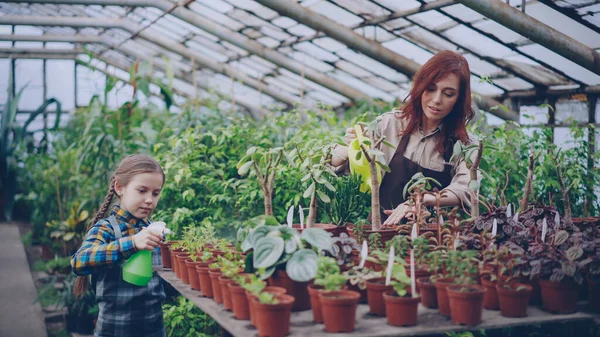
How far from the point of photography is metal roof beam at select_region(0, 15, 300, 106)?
933 cm

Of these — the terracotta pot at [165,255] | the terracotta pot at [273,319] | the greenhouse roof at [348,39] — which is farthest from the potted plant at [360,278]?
the greenhouse roof at [348,39]

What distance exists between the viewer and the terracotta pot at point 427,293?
1.60 m

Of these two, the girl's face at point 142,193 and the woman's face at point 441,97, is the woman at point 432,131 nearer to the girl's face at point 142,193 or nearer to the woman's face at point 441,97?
the woman's face at point 441,97

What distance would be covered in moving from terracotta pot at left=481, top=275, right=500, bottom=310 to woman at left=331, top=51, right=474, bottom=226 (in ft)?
2.07

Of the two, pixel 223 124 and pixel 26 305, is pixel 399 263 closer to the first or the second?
pixel 223 124

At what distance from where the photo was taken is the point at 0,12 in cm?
1157

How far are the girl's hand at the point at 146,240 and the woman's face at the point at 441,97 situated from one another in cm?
116

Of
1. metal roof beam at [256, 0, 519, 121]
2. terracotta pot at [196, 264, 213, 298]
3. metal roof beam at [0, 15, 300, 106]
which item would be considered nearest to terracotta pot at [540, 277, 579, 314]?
terracotta pot at [196, 264, 213, 298]

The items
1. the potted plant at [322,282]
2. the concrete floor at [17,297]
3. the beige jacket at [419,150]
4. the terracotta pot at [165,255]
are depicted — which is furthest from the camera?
the concrete floor at [17,297]

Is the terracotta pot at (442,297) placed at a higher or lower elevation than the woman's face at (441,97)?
lower

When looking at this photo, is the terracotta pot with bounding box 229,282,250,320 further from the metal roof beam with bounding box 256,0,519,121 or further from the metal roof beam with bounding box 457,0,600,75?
the metal roof beam with bounding box 256,0,519,121

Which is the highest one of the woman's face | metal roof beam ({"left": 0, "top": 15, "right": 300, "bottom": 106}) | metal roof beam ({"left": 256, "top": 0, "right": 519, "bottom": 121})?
metal roof beam ({"left": 0, "top": 15, "right": 300, "bottom": 106})

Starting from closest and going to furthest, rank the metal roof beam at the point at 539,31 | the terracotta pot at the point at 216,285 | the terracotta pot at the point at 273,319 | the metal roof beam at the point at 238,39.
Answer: the terracotta pot at the point at 273,319 → the terracotta pot at the point at 216,285 → the metal roof beam at the point at 539,31 → the metal roof beam at the point at 238,39

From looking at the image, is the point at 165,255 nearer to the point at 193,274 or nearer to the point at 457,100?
the point at 193,274
